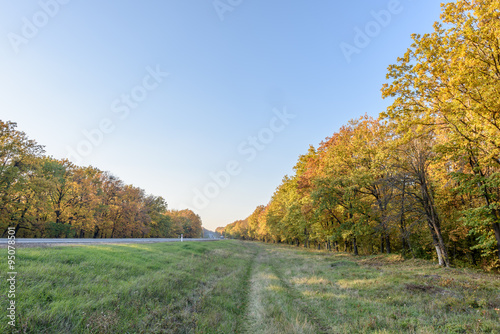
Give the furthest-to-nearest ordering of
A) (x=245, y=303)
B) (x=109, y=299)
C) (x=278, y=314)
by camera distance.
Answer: (x=245, y=303)
(x=278, y=314)
(x=109, y=299)

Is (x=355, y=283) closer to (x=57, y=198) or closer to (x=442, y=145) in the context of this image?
(x=442, y=145)

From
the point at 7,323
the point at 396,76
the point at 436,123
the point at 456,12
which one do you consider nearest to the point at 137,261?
the point at 7,323

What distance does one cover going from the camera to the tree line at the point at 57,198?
29.6m

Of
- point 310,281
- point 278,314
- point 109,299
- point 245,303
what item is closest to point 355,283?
point 310,281

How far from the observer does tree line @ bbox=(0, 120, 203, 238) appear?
29.6 metres

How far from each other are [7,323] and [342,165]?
27389mm

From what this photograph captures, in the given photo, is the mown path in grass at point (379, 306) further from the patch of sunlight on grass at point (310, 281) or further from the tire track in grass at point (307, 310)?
the patch of sunlight on grass at point (310, 281)

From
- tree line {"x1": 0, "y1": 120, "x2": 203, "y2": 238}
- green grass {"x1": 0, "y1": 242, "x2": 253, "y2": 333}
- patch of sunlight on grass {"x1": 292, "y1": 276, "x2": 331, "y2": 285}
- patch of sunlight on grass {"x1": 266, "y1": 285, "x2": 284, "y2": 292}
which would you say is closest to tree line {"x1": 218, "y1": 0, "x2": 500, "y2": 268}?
patch of sunlight on grass {"x1": 292, "y1": 276, "x2": 331, "y2": 285}

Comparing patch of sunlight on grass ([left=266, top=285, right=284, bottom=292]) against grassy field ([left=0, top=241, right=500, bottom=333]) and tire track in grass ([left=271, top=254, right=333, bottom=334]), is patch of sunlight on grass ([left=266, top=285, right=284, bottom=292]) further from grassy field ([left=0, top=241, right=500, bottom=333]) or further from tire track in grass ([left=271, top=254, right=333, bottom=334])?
tire track in grass ([left=271, top=254, right=333, bottom=334])

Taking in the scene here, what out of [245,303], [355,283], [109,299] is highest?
[109,299]

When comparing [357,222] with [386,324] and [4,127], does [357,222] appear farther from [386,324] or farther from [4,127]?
[4,127]

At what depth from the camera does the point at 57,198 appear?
39.8 m

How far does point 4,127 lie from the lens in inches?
1141

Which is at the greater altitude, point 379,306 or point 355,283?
point 379,306
